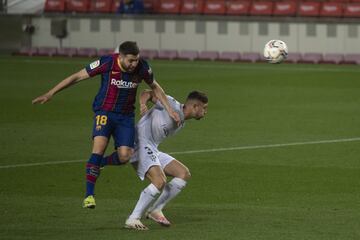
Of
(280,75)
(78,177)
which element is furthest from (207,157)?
(280,75)

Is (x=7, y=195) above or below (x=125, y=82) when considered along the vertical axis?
below

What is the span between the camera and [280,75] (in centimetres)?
3722

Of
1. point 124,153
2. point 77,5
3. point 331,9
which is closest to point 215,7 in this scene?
point 331,9

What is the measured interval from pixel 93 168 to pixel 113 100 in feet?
2.52

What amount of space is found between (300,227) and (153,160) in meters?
1.70

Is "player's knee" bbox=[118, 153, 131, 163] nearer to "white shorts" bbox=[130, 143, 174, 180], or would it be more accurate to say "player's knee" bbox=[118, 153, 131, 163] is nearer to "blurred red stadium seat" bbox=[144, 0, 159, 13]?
"white shorts" bbox=[130, 143, 174, 180]

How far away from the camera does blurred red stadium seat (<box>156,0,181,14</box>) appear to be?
47000 mm

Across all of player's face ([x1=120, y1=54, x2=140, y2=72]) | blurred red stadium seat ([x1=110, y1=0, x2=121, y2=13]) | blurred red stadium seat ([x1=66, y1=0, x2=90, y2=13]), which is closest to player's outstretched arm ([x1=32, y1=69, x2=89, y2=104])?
player's face ([x1=120, y1=54, x2=140, y2=72])

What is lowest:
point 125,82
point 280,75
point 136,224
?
point 280,75

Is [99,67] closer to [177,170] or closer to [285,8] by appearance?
[177,170]

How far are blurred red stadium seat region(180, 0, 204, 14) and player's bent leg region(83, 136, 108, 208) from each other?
34.1m

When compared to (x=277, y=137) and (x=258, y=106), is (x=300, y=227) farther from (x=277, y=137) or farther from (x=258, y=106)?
(x=258, y=106)

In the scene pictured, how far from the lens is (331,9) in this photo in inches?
1766

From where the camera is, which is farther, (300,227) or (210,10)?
(210,10)
